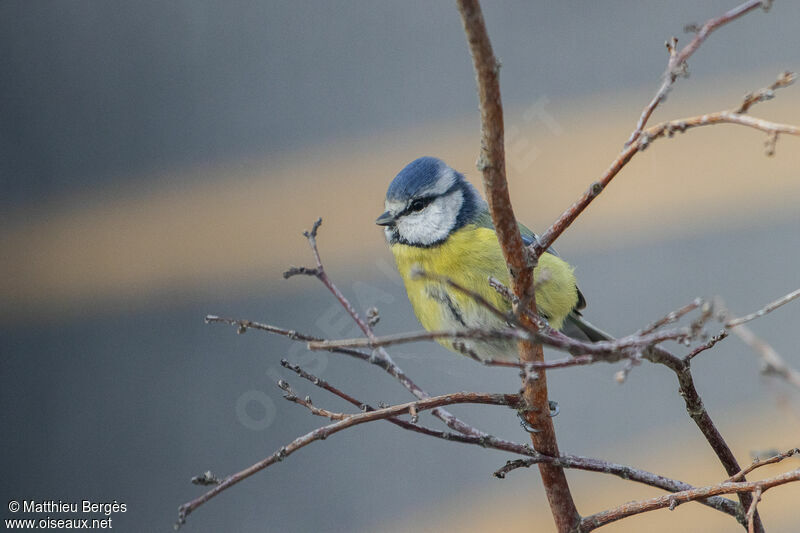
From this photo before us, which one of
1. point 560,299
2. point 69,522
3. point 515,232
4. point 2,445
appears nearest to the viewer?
point 515,232

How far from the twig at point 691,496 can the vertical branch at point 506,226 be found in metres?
0.03

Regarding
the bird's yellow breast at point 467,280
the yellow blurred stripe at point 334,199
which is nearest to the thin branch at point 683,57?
the bird's yellow breast at point 467,280

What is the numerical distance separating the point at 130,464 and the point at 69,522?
59 cm

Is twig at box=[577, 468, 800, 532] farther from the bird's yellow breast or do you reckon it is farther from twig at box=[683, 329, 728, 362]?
the bird's yellow breast

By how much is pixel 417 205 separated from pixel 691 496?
622mm

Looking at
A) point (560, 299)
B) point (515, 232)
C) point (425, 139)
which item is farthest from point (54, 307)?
point (515, 232)

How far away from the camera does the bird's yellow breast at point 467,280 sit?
3.21ft

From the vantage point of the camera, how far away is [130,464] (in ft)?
6.47

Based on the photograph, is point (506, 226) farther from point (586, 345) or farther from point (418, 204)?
point (418, 204)

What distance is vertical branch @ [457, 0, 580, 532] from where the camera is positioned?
0.39 meters

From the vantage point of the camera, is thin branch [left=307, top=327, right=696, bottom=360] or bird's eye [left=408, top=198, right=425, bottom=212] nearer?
thin branch [left=307, top=327, right=696, bottom=360]

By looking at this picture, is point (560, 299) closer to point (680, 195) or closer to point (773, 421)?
point (680, 195)

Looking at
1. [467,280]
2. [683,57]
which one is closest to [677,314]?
[683,57]

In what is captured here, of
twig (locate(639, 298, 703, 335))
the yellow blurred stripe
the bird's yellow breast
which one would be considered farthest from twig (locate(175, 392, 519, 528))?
the yellow blurred stripe
